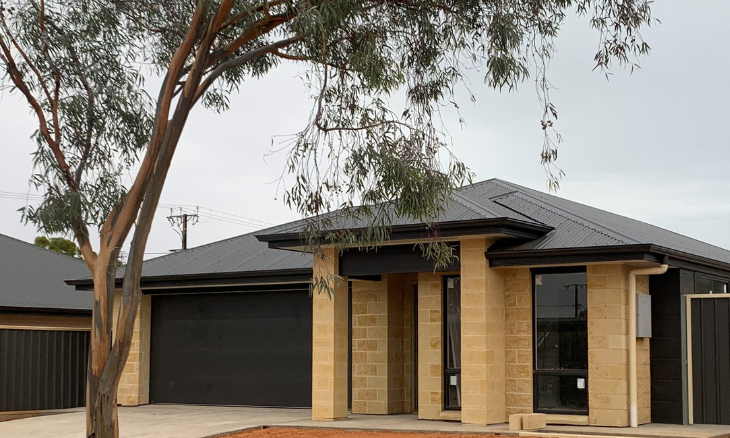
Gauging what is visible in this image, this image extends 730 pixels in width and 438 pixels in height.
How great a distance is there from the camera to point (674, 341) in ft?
54.3

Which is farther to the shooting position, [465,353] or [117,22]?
[465,353]

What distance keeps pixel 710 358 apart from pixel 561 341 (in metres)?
2.51

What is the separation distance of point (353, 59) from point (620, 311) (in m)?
6.31

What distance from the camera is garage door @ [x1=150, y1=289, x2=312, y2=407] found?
68.5ft

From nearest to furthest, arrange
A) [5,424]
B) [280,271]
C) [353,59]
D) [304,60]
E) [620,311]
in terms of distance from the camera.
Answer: [353,59], [304,60], [620,311], [5,424], [280,271]

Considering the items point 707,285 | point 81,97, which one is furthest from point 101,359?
point 707,285

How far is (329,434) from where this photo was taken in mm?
15562

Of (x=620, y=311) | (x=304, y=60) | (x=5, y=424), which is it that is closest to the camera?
(x=304, y=60)

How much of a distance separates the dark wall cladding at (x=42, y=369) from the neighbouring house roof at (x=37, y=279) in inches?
27.1

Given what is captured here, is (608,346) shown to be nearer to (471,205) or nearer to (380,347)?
(471,205)

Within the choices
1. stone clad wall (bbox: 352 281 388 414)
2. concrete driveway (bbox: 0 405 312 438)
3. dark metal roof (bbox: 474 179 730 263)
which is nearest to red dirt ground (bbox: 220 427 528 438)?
concrete driveway (bbox: 0 405 312 438)

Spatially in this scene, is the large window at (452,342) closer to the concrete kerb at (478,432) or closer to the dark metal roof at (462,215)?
the dark metal roof at (462,215)

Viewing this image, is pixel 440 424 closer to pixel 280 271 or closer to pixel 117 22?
pixel 280 271

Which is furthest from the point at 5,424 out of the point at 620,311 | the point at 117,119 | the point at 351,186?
the point at 620,311
